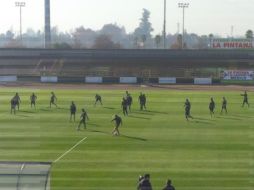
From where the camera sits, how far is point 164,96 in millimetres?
57812

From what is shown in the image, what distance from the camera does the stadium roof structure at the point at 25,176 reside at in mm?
14500

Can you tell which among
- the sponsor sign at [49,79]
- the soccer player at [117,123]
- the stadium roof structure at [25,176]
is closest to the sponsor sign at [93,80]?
the sponsor sign at [49,79]

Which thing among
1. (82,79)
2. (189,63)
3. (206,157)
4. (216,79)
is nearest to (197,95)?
(216,79)

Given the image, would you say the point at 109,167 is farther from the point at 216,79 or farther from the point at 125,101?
the point at 216,79

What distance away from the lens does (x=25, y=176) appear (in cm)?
1458

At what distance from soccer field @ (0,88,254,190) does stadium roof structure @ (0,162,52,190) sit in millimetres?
6757

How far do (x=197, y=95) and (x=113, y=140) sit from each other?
93.6ft

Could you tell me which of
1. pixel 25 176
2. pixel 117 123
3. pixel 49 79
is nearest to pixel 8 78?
pixel 49 79

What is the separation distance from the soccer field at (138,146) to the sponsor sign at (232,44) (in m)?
48.7

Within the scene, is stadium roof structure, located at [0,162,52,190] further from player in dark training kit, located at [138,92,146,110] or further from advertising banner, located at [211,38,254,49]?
advertising banner, located at [211,38,254,49]

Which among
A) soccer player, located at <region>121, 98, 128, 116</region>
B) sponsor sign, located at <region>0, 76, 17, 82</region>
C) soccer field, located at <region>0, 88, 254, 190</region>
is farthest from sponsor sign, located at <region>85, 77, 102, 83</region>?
soccer player, located at <region>121, 98, 128, 116</region>

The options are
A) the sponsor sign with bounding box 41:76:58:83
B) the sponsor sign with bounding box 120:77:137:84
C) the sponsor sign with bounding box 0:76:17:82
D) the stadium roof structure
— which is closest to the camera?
the stadium roof structure

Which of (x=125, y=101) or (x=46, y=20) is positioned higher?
(x=46, y=20)

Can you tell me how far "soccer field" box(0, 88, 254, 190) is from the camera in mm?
23062
